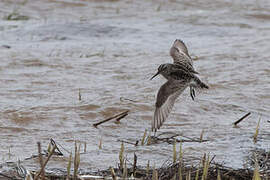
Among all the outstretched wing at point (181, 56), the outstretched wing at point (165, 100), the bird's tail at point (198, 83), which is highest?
the outstretched wing at point (181, 56)

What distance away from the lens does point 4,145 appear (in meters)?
5.12

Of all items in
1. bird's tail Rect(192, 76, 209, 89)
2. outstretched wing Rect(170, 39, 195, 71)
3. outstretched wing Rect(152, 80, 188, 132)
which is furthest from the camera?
outstretched wing Rect(170, 39, 195, 71)

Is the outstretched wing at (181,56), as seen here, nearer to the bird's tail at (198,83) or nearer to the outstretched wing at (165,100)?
the bird's tail at (198,83)

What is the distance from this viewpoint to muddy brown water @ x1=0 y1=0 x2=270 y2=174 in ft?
17.6

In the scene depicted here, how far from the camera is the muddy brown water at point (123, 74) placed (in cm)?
536

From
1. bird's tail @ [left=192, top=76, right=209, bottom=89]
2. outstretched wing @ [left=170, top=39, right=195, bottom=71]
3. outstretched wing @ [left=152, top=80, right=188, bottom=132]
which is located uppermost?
outstretched wing @ [left=170, top=39, right=195, bottom=71]

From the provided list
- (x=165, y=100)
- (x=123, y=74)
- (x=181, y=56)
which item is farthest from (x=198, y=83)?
(x=123, y=74)

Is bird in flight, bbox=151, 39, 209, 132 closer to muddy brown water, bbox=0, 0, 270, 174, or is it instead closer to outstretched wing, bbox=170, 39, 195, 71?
outstretched wing, bbox=170, 39, 195, 71

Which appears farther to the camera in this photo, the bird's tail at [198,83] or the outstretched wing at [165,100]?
the bird's tail at [198,83]

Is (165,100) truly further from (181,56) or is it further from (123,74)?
(123,74)

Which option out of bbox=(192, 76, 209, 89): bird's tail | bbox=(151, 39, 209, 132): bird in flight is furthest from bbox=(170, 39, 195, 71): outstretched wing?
bbox=(192, 76, 209, 89): bird's tail

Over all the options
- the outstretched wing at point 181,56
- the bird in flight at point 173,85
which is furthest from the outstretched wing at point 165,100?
the outstretched wing at point 181,56

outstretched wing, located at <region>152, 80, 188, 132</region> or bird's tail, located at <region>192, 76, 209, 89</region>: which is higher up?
bird's tail, located at <region>192, 76, 209, 89</region>

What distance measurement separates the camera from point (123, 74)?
8.23 metres
